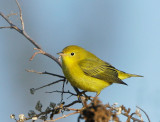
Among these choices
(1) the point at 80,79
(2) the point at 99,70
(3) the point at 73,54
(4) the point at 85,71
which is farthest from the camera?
(2) the point at 99,70

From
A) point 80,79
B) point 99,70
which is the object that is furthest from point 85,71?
point 99,70

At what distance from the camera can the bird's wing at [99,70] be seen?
5.04m

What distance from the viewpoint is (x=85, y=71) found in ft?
16.3

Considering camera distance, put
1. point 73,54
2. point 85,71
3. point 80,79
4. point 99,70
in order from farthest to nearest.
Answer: point 99,70 → point 73,54 → point 85,71 → point 80,79

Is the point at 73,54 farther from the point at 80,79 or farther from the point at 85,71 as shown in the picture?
the point at 80,79

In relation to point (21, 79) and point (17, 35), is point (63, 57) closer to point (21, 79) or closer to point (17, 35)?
point (21, 79)

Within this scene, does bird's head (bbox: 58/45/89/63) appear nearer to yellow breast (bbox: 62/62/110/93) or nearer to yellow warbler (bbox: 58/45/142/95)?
yellow warbler (bbox: 58/45/142/95)

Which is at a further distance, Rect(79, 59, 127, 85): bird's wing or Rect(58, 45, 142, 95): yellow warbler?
Rect(79, 59, 127, 85): bird's wing

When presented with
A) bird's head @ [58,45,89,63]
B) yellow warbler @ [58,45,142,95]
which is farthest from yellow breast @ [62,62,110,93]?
bird's head @ [58,45,89,63]

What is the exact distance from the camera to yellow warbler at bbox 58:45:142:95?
183 inches

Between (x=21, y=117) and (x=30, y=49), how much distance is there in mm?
4687

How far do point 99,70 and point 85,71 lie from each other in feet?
1.42

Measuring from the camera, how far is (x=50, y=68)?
6793mm

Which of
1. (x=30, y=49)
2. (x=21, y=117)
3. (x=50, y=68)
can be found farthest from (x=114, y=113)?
(x=30, y=49)
